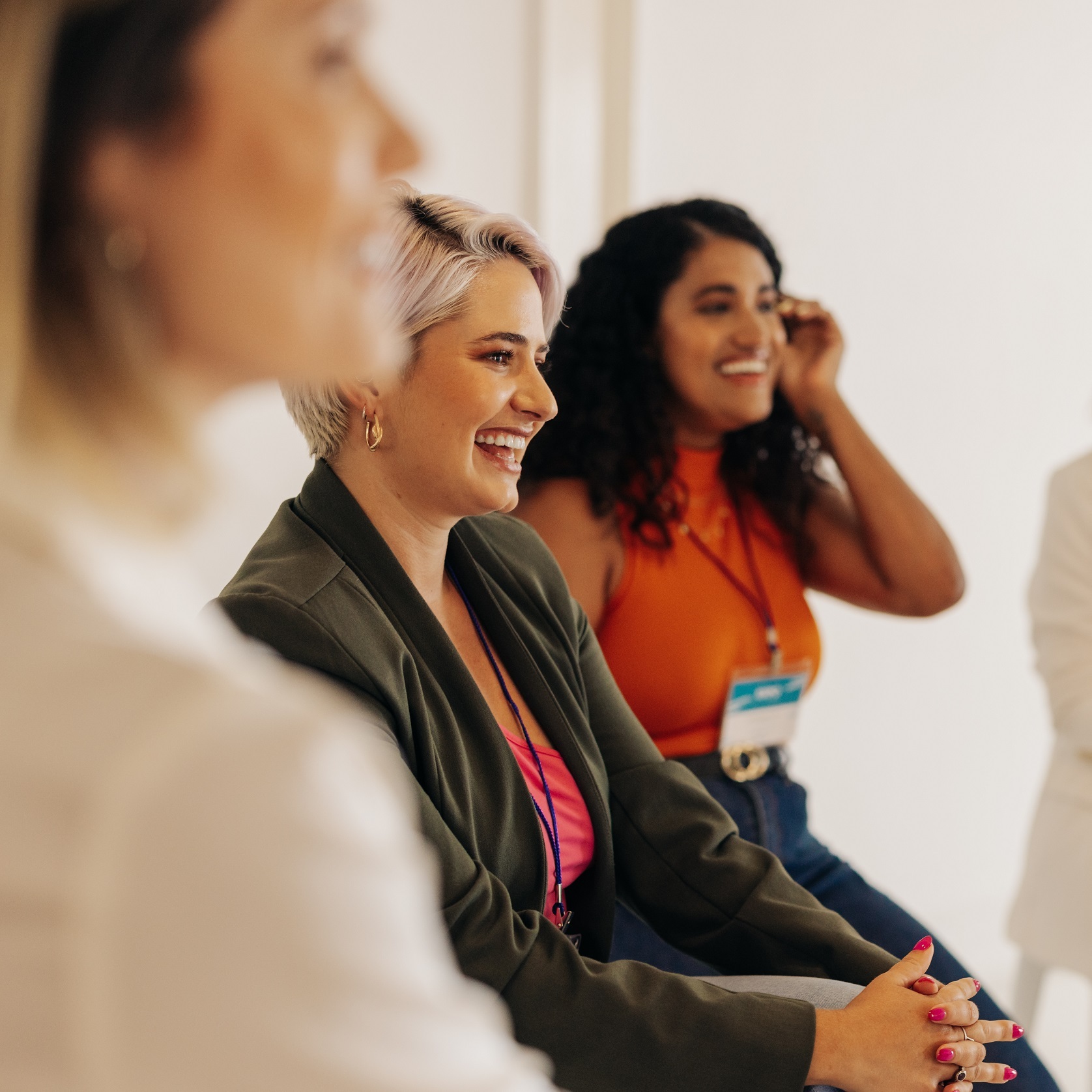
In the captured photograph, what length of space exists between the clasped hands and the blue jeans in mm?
256

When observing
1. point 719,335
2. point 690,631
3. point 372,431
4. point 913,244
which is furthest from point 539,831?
point 913,244

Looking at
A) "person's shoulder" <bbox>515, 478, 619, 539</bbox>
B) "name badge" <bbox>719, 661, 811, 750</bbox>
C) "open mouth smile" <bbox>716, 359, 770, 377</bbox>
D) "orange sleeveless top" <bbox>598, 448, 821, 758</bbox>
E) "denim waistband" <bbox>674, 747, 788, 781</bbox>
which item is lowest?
"denim waistband" <bbox>674, 747, 788, 781</bbox>

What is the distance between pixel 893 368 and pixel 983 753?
128 centimetres

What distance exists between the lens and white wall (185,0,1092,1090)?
2.67m

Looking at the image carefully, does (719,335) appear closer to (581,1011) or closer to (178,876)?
(581,1011)

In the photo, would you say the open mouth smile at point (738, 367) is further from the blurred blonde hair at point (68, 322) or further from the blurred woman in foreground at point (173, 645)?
the blurred blonde hair at point (68, 322)

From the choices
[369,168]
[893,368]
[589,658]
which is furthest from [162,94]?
[893,368]

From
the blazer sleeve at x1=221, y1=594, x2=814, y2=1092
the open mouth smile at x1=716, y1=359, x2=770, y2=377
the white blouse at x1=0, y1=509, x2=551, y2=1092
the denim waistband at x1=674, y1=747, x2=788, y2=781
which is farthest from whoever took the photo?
the open mouth smile at x1=716, y1=359, x2=770, y2=377

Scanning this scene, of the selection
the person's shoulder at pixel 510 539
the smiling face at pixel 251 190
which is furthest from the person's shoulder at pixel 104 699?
the person's shoulder at pixel 510 539

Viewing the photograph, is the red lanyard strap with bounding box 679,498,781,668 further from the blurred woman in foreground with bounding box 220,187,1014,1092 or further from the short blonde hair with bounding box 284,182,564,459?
the short blonde hair with bounding box 284,182,564,459

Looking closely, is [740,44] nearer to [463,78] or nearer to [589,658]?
[463,78]

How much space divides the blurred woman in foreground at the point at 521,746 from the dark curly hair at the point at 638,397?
47 cm

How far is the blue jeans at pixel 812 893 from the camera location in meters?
1.59

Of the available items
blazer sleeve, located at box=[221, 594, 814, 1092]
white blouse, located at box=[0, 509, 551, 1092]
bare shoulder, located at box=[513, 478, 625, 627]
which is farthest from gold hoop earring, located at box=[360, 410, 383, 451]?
white blouse, located at box=[0, 509, 551, 1092]
